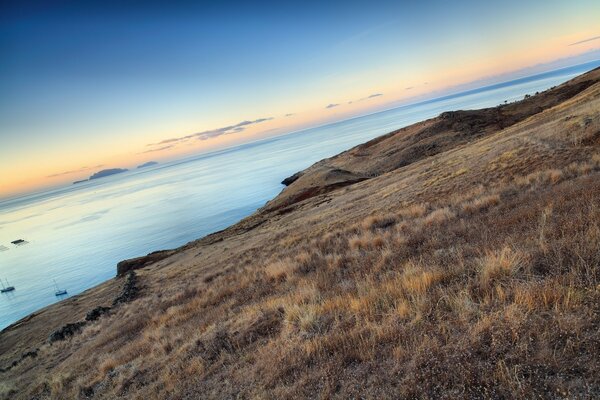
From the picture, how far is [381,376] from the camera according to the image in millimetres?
3752

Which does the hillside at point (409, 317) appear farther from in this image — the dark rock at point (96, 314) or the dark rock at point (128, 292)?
the dark rock at point (128, 292)

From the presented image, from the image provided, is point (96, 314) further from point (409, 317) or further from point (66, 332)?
point (409, 317)

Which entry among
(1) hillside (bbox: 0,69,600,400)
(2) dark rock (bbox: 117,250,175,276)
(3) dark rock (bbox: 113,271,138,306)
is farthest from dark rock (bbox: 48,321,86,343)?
(2) dark rock (bbox: 117,250,175,276)

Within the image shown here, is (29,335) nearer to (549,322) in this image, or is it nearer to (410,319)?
(410,319)

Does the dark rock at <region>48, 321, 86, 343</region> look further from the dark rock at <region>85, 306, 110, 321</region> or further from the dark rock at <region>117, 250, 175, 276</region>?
the dark rock at <region>117, 250, 175, 276</region>

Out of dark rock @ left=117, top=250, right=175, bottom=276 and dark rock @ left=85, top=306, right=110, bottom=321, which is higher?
dark rock @ left=85, top=306, right=110, bottom=321

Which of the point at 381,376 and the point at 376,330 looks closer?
the point at 381,376

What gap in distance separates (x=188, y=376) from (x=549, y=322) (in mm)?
5766

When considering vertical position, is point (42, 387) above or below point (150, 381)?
below

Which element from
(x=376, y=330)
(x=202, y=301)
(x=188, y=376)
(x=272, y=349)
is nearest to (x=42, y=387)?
(x=202, y=301)

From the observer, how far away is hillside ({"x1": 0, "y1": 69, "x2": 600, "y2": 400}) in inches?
136

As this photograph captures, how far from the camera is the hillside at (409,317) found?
3.45 metres

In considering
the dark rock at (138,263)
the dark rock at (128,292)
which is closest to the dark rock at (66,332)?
the dark rock at (128,292)

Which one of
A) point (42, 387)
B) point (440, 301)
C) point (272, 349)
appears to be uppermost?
point (440, 301)
